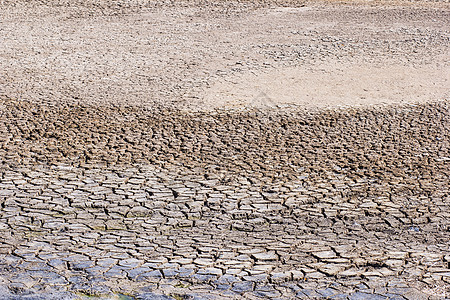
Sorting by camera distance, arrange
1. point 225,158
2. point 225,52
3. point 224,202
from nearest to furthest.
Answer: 1. point 224,202
2. point 225,158
3. point 225,52

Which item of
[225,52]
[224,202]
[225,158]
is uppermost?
[225,52]

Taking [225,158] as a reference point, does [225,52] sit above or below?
above

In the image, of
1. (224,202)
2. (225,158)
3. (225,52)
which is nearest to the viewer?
(224,202)

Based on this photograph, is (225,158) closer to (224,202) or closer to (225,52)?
(224,202)

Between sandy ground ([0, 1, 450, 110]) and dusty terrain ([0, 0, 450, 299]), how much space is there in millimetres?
43

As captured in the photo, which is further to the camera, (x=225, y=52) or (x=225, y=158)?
(x=225, y=52)

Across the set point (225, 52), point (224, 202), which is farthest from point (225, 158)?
point (225, 52)

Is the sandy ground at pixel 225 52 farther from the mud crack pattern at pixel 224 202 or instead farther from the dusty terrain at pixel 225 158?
the mud crack pattern at pixel 224 202

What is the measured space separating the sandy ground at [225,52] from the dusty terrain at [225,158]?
0.14 ft

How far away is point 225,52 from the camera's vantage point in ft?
29.0

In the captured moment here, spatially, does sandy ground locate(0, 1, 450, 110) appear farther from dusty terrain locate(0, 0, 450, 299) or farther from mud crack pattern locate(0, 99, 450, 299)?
mud crack pattern locate(0, 99, 450, 299)

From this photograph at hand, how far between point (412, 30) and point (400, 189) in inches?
220

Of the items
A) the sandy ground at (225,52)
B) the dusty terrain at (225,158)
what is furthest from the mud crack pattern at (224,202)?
the sandy ground at (225,52)

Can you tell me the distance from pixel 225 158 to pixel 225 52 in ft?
11.9
